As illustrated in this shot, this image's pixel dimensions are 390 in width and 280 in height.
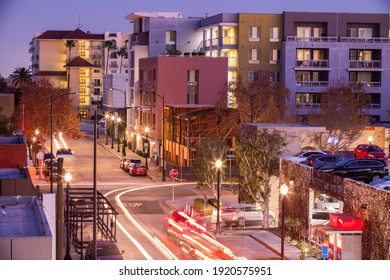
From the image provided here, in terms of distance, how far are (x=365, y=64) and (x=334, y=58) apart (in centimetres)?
227

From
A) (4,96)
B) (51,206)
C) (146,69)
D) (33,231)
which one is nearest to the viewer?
(33,231)

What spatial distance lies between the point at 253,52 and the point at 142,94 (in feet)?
28.4

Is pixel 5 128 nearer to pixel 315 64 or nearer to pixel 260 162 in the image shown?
pixel 260 162

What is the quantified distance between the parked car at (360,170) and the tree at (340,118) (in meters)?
15.6

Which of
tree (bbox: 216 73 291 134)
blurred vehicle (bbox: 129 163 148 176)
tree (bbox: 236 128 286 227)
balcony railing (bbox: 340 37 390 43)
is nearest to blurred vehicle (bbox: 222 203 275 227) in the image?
tree (bbox: 236 128 286 227)

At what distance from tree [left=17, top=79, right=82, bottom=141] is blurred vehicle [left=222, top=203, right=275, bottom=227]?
26742 millimetres

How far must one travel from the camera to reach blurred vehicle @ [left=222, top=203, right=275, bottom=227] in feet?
101

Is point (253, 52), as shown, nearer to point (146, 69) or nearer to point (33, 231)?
point (146, 69)

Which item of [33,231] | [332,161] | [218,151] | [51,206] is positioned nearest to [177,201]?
[218,151]

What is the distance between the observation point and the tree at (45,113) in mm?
56375

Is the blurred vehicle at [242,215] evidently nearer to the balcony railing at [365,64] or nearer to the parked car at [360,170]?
the parked car at [360,170]

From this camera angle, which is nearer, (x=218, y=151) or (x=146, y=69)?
(x=218, y=151)

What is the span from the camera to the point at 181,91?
2277 inches

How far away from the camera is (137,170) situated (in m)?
48.4
